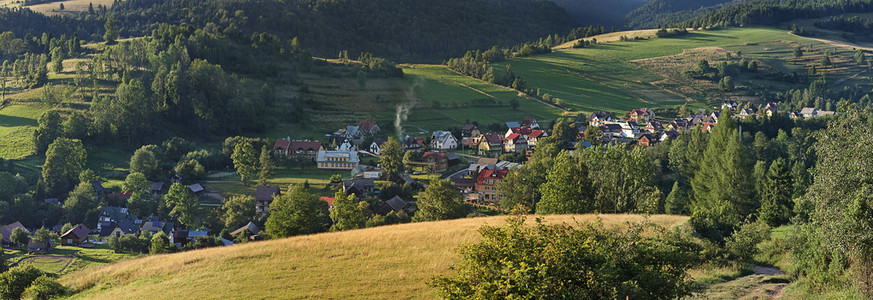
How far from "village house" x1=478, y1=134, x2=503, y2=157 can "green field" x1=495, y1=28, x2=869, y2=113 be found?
3118 cm

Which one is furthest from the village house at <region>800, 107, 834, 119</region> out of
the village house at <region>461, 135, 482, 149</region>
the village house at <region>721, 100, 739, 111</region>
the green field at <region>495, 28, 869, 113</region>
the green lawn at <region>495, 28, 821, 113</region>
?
the village house at <region>461, 135, 482, 149</region>

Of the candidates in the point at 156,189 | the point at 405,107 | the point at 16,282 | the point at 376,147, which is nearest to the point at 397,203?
the point at 376,147

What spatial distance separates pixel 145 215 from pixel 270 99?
41900mm

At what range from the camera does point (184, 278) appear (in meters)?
26.6

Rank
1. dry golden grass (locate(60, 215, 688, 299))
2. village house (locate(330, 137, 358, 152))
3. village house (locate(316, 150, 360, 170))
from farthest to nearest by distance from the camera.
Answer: village house (locate(330, 137, 358, 152))
village house (locate(316, 150, 360, 170))
dry golden grass (locate(60, 215, 688, 299))

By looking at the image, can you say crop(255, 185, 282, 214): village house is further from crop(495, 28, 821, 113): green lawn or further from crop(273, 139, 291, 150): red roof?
crop(495, 28, 821, 113): green lawn

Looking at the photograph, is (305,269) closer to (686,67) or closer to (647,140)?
(647,140)

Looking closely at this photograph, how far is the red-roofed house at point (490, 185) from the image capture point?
6631 centimetres

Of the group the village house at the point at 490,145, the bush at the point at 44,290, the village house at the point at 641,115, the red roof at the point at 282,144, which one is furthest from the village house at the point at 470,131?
the bush at the point at 44,290

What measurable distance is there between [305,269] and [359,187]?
1609 inches

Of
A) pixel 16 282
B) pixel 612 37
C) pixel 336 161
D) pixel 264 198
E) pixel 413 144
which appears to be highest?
pixel 612 37

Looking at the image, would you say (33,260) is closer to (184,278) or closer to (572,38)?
(184,278)

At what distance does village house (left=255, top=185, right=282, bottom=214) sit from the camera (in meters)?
63.5

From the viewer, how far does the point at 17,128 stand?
271 ft
